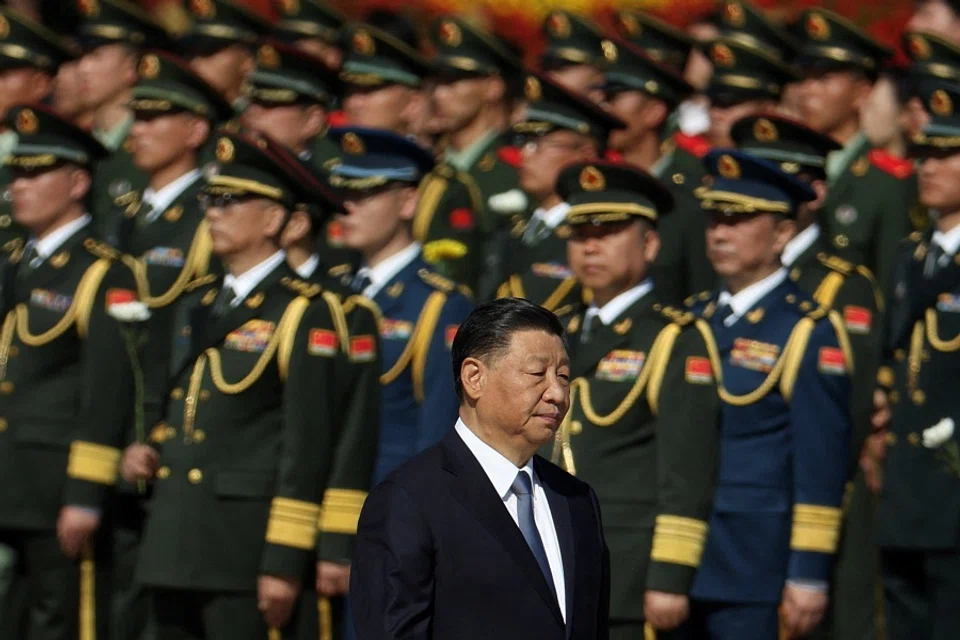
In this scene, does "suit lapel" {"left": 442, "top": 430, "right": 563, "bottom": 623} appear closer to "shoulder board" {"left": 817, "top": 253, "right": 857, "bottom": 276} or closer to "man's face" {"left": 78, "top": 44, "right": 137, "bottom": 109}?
"shoulder board" {"left": 817, "top": 253, "right": 857, "bottom": 276}

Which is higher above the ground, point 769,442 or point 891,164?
point 891,164

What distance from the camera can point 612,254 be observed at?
9141mm

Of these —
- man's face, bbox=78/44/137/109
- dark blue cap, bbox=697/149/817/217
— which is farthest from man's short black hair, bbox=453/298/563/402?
man's face, bbox=78/44/137/109

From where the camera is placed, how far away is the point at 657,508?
8773mm

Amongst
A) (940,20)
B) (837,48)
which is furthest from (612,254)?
(940,20)

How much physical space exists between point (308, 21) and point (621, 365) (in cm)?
516

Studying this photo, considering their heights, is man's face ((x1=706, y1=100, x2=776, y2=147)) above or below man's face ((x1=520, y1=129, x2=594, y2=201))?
above

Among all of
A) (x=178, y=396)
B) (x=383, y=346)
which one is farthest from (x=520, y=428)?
(x=383, y=346)

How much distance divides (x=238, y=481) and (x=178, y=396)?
17.3 inches

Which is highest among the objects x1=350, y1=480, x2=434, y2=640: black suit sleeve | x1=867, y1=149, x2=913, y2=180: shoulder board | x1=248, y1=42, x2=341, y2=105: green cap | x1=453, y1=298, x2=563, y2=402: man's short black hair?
x1=248, y1=42, x2=341, y2=105: green cap

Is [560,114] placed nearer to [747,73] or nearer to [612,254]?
[747,73]

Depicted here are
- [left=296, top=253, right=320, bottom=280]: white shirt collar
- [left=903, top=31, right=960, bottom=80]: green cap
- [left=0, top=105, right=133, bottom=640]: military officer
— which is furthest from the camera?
[left=903, top=31, right=960, bottom=80]: green cap

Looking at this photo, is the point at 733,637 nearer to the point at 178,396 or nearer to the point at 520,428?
the point at 178,396

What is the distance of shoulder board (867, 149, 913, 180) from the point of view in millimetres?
11328
